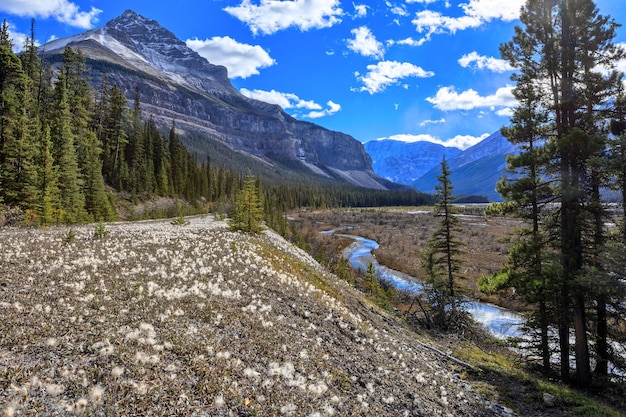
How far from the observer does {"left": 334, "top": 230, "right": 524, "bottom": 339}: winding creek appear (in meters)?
25.3

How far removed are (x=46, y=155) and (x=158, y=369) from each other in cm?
3254

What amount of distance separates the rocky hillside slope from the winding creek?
11.1m

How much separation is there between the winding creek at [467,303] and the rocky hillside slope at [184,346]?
1114cm

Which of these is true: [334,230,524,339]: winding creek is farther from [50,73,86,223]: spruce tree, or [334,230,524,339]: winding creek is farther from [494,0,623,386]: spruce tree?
[50,73,86,223]: spruce tree

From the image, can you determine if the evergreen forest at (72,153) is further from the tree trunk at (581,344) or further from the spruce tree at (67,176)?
the tree trunk at (581,344)

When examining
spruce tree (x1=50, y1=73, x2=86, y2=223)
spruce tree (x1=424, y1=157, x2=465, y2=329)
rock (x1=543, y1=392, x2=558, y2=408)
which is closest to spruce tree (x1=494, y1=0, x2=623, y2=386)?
rock (x1=543, y1=392, x2=558, y2=408)

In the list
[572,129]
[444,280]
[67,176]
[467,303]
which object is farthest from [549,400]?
[67,176]

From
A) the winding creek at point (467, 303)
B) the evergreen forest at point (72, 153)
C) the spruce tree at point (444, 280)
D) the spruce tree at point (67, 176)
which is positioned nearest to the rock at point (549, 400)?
the winding creek at point (467, 303)

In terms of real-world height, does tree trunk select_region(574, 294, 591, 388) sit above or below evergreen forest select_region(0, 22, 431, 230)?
below

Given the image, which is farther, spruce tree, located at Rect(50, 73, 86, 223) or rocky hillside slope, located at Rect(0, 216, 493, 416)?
spruce tree, located at Rect(50, 73, 86, 223)

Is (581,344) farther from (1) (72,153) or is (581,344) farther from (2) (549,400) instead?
(1) (72,153)

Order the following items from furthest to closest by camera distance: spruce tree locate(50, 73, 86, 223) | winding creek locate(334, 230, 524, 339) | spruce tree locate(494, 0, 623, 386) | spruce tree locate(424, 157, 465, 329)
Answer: spruce tree locate(50, 73, 86, 223) < winding creek locate(334, 230, 524, 339) < spruce tree locate(424, 157, 465, 329) < spruce tree locate(494, 0, 623, 386)

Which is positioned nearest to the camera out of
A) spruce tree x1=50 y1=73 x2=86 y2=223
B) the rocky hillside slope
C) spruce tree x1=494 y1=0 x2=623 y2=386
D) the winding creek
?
the rocky hillside slope

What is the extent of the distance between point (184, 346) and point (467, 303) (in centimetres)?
3018
